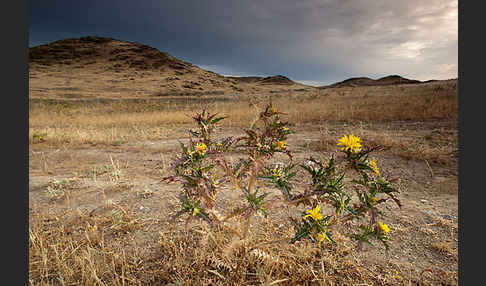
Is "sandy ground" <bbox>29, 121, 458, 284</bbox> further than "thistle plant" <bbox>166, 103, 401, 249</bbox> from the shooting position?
Yes

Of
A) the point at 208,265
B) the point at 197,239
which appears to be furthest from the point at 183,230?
the point at 208,265

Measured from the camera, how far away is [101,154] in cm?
450

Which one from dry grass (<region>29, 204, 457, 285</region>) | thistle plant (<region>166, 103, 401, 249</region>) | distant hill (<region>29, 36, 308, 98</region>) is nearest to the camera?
thistle plant (<region>166, 103, 401, 249</region>)

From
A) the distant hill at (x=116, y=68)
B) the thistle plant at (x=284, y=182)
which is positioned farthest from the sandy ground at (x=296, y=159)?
the distant hill at (x=116, y=68)

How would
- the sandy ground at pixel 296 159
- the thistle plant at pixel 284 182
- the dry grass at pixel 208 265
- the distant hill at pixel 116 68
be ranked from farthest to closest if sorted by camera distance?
the distant hill at pixel 116 68 < the sandy ground at pixel 296 159 < the dry grass at pixel 208 265 < the thistle plant at pixel 284 182

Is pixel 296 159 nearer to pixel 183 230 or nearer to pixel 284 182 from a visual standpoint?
pixel 183 230

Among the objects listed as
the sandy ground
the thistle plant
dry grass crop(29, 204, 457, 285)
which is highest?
the thistle plant

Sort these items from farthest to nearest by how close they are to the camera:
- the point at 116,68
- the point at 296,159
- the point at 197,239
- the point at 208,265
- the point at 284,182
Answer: the point at 116,68
the point at 296,159
the point at 197,239
the point at 208,265
the point at 284,182

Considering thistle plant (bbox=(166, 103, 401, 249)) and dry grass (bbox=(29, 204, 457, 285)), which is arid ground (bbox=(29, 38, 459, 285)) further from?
thistle plant (bbox=(166, 103, 401, 249))

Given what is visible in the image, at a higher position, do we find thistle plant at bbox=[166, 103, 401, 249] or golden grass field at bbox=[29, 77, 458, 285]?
thistle plant at bbox=[166, 103, 401, 249]

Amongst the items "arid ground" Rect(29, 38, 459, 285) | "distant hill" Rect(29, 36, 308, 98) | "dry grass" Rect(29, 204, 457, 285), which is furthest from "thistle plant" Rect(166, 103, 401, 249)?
"distant hill" Rect(29, 36, 308, 98)

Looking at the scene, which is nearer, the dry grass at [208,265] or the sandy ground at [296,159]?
the dry grass at [208,265]

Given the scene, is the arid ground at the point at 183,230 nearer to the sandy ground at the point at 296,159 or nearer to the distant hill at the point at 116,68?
the sandy ground at the point at 296,159

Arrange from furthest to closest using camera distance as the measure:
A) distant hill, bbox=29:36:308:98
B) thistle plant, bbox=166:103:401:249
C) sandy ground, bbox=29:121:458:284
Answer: distant hill, bbox=29:36:308:98 < sandy ground, bbox=29:121:458:284 < thistle plant, bbox=166:103:401:249
